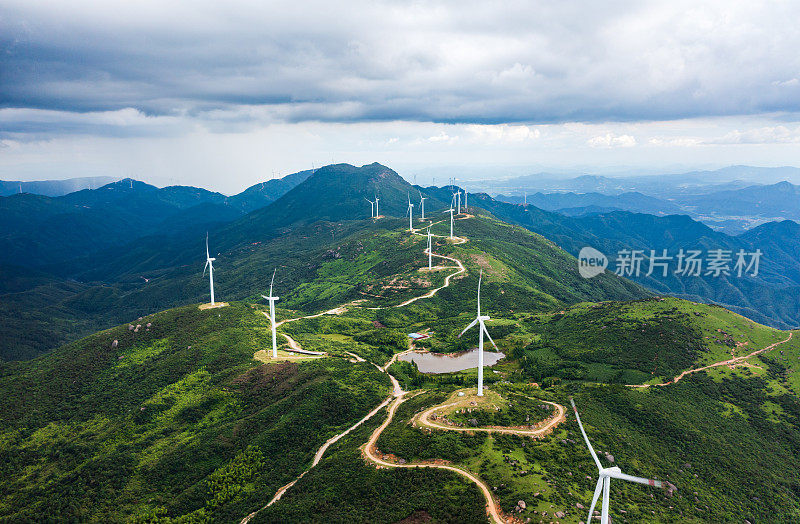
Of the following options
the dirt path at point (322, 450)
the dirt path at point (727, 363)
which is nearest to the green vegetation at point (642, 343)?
the dirt path at point (727, 363)

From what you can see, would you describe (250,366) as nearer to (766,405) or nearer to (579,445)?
(579,445)

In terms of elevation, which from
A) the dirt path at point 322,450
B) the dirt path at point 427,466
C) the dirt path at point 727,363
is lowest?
the dirt path at point 322,450

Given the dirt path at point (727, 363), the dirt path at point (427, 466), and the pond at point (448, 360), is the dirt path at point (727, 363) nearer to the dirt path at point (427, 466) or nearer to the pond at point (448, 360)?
the pond at point (448, 360)

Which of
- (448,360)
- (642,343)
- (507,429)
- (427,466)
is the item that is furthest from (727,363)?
(427,466)

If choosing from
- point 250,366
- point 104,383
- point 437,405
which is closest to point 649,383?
point 437,405

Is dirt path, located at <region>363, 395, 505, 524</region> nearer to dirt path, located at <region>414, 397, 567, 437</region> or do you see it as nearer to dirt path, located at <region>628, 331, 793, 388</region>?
dirt path, located at <region>414, 397, 567, 437</region>

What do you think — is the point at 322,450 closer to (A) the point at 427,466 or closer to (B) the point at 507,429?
(A) the point at 427,466

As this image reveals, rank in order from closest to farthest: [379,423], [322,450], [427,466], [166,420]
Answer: [427,466] → [379,423] → [322,450] → [166,420]

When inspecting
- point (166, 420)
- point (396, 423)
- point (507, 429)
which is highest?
point (507, 429)
